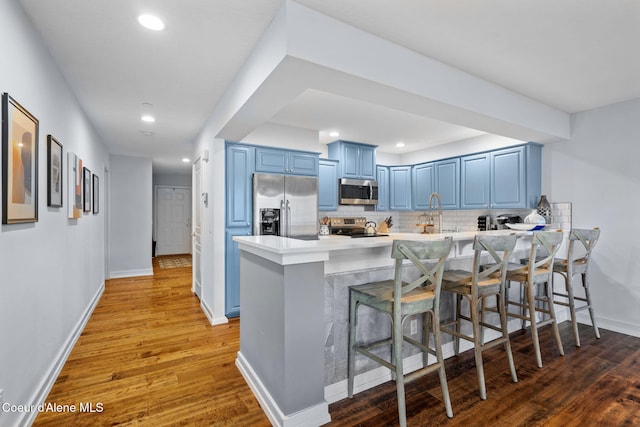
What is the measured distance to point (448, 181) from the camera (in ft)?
17.1

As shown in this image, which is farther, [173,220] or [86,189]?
[173,220]

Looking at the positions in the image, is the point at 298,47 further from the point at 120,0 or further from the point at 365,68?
the point at 120,0

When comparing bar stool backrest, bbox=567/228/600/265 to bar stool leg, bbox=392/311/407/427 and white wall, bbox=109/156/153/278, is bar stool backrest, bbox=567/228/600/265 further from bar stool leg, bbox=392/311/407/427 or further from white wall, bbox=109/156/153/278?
white wall, bbox=109/156/153/278

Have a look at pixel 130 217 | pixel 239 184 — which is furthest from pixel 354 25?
pixel 130 217

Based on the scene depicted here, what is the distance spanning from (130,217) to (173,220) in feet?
10.3

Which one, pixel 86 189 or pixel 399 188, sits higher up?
pixel 399 188

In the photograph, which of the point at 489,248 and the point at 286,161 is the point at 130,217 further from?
the point at 489,248

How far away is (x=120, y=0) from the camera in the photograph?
176 cm

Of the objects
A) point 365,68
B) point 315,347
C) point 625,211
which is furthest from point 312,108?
point 625,211

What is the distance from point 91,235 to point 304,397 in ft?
12.2

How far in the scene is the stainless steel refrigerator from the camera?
3.90 metres

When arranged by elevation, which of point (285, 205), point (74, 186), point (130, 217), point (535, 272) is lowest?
point (535, 272)

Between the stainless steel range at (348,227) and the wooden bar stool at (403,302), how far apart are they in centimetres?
301

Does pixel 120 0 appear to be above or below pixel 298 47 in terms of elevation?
above
